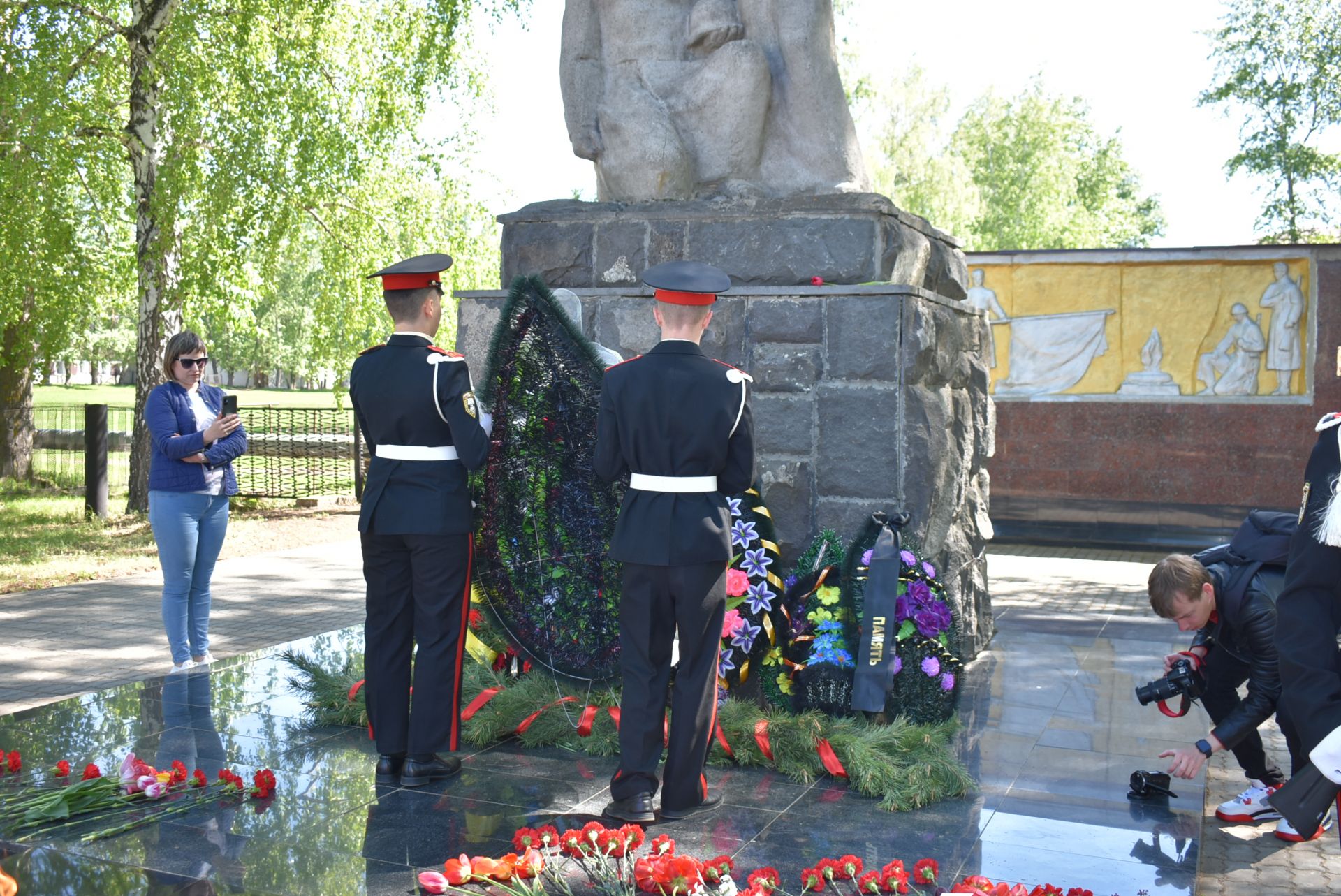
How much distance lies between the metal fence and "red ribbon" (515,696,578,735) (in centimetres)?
1084

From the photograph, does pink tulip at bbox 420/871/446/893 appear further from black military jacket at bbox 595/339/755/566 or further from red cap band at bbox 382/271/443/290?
red cap band at bbox 382/271/443/290

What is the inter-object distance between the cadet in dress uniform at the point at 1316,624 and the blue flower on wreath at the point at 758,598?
7.72 feet

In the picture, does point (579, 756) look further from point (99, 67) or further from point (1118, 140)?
point (1118, 140)

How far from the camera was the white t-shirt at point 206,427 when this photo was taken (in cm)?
625

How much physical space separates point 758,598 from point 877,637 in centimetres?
52

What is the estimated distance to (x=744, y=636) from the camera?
505cm

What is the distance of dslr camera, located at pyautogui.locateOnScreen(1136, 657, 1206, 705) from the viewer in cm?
438

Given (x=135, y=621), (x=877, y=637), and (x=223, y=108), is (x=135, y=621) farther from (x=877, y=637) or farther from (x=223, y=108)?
(x=223, y=108)

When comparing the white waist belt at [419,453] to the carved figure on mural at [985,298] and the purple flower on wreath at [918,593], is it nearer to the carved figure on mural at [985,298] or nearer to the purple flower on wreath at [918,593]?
the purple flower on wreath at [918,593]

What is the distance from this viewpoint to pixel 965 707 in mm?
5555

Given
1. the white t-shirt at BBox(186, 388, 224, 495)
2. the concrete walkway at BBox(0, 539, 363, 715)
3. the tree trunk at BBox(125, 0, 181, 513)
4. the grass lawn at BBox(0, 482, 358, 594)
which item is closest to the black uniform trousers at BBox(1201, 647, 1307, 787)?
the white t-shirt at BBox(186, 388, 224, 495)

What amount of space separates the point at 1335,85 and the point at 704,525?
84.0 feet

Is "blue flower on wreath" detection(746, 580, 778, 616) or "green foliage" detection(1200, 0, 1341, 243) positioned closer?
"blue flower on wreath" detection(746, 580, 778, 616)

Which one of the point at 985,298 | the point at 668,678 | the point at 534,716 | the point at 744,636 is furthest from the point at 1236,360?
the point at 668,678
